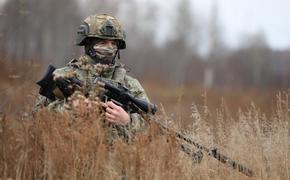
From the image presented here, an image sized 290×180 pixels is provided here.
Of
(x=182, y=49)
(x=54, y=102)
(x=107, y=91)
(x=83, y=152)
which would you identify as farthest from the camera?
(x=182, y=49)

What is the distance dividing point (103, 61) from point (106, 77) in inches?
7.6

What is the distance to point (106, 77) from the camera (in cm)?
534

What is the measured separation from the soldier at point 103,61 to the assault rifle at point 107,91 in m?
0.07

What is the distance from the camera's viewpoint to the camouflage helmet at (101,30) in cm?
555

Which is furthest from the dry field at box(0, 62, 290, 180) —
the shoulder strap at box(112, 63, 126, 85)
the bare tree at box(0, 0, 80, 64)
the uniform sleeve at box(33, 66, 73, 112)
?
the bare tree at box(0, 0, 80, 64)

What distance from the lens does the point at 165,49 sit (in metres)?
62.0

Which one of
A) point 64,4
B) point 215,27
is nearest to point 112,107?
point 64,4

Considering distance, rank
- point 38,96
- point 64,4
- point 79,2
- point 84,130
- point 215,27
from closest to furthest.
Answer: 1. point 84,130
2. point 38,96
3. point 64,4
4. point 79,2
5. point 215,27

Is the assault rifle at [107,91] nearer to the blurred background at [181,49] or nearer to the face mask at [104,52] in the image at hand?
the face mask at [104,52]

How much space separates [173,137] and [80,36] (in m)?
1.49

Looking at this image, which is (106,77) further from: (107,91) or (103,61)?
(107,91)

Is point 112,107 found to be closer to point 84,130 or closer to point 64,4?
point 84,130

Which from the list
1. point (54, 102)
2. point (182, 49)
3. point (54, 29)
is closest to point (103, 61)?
point (54, 102)

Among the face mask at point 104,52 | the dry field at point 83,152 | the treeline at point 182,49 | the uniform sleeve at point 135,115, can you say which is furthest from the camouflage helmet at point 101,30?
the treeline at point 182,49
